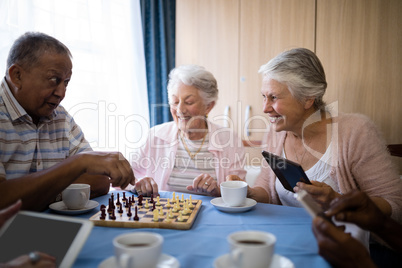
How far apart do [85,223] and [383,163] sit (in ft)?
4.80

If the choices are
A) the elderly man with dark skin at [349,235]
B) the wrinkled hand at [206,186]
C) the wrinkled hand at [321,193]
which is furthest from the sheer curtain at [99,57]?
the elderly man with dark skin at [349,235]

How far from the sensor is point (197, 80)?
216cm

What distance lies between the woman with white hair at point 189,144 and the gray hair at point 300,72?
0.58 meters

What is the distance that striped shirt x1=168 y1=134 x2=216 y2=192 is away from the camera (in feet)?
7.15

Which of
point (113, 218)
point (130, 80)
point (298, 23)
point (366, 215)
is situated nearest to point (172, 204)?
point (113, 218)

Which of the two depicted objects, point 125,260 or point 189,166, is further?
point 189,166

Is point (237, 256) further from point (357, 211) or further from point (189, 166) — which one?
point (189, 166)

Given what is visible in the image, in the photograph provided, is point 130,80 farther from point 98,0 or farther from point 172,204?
point 172,204

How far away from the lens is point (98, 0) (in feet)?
9.03

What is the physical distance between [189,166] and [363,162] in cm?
112

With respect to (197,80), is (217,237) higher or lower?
lower

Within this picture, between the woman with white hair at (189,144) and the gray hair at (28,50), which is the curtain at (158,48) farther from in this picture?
the gray hair at (28,50)

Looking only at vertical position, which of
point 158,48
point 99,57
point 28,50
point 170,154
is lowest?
point 170,154

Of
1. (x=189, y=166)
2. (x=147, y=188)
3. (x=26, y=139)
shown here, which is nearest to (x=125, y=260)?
(x=147, y=188)
